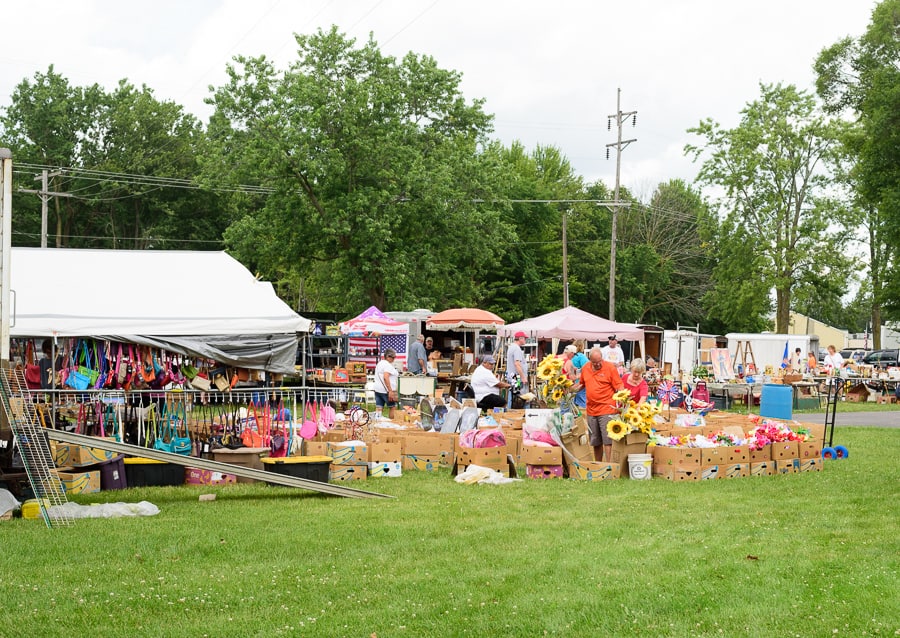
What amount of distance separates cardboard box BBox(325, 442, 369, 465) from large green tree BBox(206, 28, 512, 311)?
23.0 meters

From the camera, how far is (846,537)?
28.2 ft

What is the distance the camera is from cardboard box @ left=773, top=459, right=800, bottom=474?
1327 cm

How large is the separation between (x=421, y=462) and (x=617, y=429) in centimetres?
266

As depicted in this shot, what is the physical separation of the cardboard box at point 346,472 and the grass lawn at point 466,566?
1.15m

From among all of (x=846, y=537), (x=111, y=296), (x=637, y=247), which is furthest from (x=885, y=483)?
(x=637, y=247)

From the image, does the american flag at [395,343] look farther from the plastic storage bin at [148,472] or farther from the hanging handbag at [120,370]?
the plastic storage bin at [148,472]

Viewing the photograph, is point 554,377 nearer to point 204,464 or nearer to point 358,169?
point 204,464

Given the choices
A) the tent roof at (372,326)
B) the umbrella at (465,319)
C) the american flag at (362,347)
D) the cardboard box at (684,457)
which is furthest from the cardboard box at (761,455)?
the american flag at (362,347)

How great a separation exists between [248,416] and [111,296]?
2444mm

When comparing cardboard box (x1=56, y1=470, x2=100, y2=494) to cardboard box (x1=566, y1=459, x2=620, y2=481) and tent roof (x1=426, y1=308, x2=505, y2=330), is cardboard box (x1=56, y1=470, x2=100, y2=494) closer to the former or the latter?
cardboard box (x1=566, y1=459, x2=620, y2=481)

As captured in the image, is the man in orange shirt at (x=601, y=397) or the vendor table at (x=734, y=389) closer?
the man in orange shirt at (x=601, y=397)

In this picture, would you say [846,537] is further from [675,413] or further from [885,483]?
[675,413]

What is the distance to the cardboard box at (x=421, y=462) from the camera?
13492mm

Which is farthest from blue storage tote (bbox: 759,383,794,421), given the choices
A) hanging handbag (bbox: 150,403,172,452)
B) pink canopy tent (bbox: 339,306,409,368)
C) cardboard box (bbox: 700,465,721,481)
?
pink canopy tent (bbox: 339,306,409,368)
